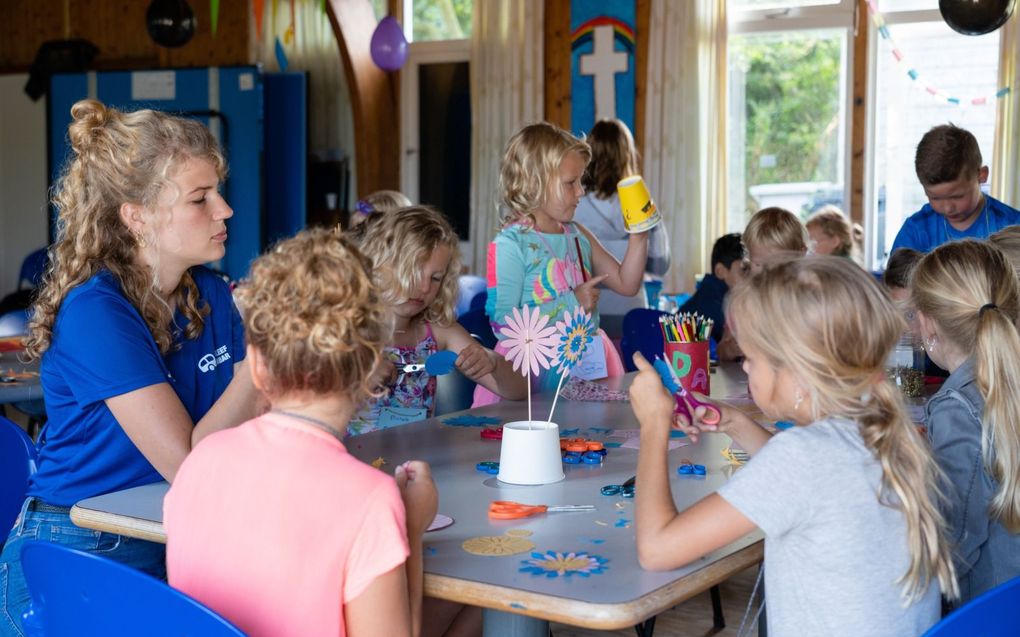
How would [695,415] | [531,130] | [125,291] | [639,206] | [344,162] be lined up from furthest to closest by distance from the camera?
1. [344,162]
2. [531,130]
3. [639,206]
4. [125,291]
5. [695,415]

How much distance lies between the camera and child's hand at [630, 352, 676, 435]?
1455 millimetres

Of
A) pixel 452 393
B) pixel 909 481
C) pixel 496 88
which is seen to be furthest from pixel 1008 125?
pixel 909 481

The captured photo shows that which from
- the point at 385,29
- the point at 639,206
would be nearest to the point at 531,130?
the point at 639,206

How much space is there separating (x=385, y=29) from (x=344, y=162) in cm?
110

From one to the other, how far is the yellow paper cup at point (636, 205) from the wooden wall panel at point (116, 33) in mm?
5735

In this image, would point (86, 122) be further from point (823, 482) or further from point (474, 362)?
point (823, 482)

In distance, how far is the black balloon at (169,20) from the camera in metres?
6.16

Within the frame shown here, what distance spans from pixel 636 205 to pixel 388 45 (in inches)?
176

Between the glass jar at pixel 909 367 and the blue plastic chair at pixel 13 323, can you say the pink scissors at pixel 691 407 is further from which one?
the blue plastic chair at pixel 13 323

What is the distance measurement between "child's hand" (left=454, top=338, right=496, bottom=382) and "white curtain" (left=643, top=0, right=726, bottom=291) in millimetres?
4304

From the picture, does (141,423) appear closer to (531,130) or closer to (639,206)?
(639,206)

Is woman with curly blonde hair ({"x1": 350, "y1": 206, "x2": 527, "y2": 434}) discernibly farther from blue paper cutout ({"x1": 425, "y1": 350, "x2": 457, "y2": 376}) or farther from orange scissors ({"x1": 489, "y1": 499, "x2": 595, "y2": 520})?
orange scissors ({"x1": 489, "y1": 499, "x2": 595, "y2": 520})

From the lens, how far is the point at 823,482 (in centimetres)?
134

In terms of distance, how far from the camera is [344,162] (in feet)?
25.0
